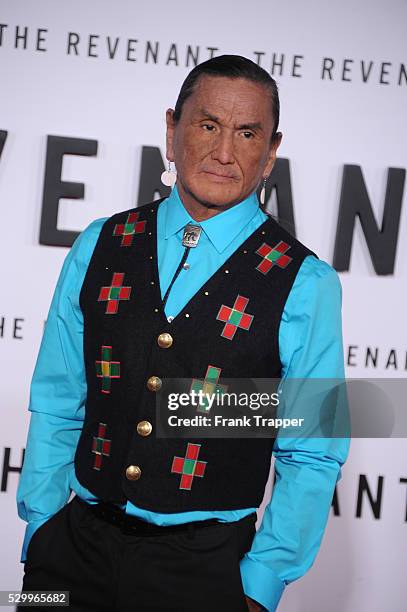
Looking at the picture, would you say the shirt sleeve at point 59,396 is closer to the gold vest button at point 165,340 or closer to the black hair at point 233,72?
the gold vest button at point 165,340

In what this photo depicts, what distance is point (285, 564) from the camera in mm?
1388

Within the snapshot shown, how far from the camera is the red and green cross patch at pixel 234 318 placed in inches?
55.5

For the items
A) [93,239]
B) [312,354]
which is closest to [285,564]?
[312,354]

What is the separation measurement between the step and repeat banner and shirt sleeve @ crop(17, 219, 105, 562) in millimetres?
912

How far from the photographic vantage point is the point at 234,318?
1.42m

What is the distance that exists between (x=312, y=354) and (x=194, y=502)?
0.30 meters

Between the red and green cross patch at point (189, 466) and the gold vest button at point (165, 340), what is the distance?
164 millimetres

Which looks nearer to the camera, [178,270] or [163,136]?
[178,270]

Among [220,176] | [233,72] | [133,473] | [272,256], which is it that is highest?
[233,72]

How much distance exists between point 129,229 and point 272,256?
271mm

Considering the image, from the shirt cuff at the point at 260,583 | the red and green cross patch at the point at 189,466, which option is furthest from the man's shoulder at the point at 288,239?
the shirt cuff at the point at 260,583

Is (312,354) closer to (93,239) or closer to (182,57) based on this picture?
(93,239)

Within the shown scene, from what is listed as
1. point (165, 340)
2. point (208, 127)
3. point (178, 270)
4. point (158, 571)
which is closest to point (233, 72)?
point (208, 127)

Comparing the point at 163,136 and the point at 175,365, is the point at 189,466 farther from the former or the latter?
the point at 163,136
